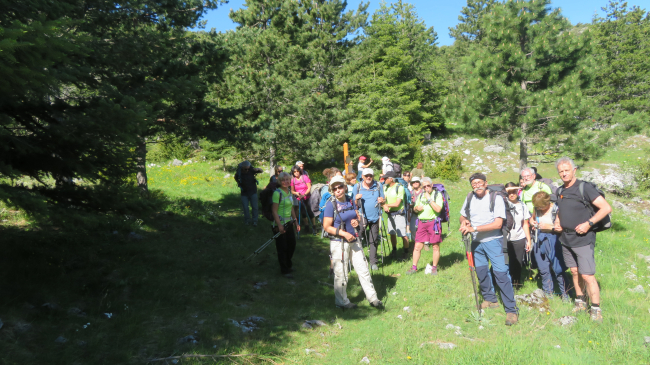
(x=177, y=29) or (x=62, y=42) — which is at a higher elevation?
(x=177, y=29)

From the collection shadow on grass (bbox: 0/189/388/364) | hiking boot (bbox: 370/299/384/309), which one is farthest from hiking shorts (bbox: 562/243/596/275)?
shadow on grass (bbox: 0/189/388/364)

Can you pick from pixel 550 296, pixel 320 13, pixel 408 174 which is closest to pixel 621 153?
pixel 320 13

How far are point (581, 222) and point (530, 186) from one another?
162 centimetres

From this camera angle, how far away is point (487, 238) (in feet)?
18.4

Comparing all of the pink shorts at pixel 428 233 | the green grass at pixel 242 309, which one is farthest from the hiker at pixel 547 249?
the pink shorts at pixel 428 233

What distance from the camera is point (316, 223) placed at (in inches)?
499

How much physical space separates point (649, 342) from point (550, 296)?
1.73 m

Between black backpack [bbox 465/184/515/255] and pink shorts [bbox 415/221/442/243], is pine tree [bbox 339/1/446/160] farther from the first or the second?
black backpack [bbox 465/184/515/255]

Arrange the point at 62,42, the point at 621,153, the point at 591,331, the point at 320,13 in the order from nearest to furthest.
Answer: the point at 62,42, the point at 591,331, the point at 320,13, the point at 621,153

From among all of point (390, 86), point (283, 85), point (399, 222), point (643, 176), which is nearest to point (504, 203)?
point (399, 222)

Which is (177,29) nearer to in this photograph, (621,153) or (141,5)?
(141,5)

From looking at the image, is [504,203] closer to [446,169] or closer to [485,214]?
[485,214]

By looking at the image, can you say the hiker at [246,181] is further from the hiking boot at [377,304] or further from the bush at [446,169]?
the bush at [446,169]

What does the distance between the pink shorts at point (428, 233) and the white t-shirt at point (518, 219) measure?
1.37 m
